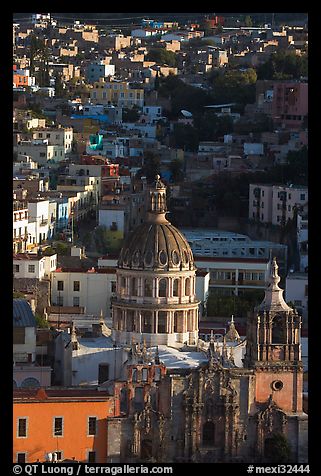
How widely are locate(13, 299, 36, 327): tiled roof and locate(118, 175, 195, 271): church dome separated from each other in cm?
217

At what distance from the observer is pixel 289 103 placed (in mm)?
55281

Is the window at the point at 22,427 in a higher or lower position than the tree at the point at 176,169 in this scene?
lower

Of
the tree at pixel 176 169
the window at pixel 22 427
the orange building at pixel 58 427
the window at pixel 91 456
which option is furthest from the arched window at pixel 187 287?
the tree at pixel 176 169

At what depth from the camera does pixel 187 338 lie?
2881 centimetres

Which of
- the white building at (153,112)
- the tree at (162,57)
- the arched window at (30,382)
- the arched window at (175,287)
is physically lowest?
the arched window at (30,382)

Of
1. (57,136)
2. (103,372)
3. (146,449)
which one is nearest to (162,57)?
(57,136)

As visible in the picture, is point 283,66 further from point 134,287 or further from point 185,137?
point 134,287

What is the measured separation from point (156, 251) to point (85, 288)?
6747 mm

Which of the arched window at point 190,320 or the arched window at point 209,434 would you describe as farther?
the arched window at point 190,320

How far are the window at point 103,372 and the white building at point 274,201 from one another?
48.3ft

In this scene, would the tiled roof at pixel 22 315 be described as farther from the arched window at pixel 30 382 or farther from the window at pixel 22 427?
the window at pixel 22 427

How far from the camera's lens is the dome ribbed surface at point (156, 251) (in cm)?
2870

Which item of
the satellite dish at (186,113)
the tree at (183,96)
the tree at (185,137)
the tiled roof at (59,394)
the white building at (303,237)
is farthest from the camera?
the tree at (183,96)
